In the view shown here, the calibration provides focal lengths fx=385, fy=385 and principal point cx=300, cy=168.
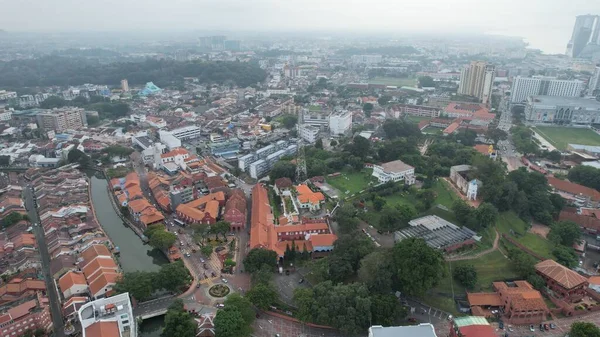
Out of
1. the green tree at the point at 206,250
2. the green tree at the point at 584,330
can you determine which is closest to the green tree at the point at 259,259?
the green tree at the point at 206,250

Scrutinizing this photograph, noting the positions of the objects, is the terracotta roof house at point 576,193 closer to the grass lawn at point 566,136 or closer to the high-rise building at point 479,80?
the grass lawn at point 566,136

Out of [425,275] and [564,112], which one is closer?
[425,275]

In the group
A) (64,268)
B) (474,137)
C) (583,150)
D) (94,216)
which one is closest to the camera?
(64,268)

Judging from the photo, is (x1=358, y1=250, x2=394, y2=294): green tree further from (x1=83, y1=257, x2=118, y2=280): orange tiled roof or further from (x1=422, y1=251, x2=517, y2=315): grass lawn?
(x1=83, y1=257, x2=118, y2=280): orange tiled roof

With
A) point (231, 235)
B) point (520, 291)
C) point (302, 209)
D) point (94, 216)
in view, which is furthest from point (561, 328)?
point (94, 216)

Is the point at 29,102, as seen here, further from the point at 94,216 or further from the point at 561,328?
the point at 561,328

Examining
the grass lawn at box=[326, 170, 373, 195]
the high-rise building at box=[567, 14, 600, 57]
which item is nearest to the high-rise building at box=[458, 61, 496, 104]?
the grass lawn at box=[326, 170, 373, 195]
